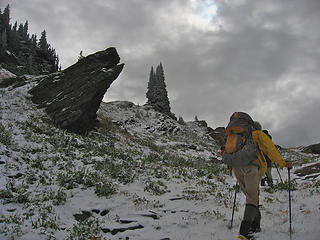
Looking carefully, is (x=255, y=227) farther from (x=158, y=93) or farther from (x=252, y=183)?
(x=158, y=93)

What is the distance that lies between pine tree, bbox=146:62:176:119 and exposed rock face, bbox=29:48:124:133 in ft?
152

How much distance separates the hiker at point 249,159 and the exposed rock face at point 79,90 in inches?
521

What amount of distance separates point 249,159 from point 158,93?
66.1m

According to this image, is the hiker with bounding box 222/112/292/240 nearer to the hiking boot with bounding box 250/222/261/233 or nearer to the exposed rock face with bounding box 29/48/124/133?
the hiking boot with bounding box 250/222/261/233

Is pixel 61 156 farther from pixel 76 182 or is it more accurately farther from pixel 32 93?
pixel 32 93

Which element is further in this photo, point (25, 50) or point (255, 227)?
point (25, 50)

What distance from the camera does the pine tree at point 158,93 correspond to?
68.2 m

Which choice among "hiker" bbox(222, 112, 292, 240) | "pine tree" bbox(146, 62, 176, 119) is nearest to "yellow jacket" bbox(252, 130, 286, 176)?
"hiker" bbox(222, 112, 292, 240)

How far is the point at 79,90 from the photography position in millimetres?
17281

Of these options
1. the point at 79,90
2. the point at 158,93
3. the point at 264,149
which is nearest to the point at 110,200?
the point at 264,149

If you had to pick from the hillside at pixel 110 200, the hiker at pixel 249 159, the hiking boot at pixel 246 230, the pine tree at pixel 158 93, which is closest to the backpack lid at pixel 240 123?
the hiker at pixel 249 159

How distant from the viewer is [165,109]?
68500 mm

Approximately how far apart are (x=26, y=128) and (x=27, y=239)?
31.1 feet

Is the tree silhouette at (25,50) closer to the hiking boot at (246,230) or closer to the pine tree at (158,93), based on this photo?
the pine tree at (158,93)
